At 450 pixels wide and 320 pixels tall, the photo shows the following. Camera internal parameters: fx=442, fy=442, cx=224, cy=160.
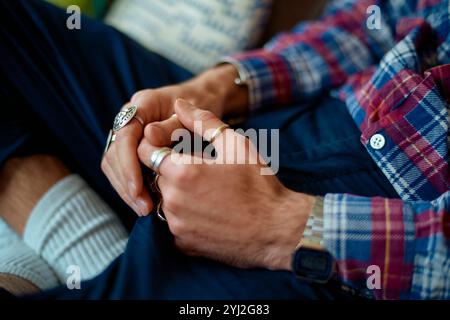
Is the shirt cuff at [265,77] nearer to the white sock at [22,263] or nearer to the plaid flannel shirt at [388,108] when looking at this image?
the plaid flannel shirt at [388,108]

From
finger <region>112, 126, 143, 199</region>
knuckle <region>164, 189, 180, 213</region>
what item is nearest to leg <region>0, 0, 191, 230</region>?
finger <region>112, 126, 143, 199</region>

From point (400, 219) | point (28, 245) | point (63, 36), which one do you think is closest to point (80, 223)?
point (28, 245)

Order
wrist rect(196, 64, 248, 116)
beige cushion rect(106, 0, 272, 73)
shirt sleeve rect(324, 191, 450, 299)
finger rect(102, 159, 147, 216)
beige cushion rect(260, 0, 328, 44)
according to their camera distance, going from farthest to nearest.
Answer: beige cushion rect(260, 0, 328, 44) < beige cushion rect(106, 0, 272, 73) < wrist rect(196, 64, 248, 116) < finger rect(102, 159, 147, 216) < shirt sleeve rect(324, 191, 450, 299)

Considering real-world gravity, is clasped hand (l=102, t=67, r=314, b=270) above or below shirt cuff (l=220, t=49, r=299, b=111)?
below

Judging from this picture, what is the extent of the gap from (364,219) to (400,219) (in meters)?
0.04

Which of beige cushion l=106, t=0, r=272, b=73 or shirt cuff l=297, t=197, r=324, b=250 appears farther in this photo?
beige cushion l=106, t=0, r=272, b=73

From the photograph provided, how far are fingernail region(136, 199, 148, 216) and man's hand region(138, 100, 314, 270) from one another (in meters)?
0.03

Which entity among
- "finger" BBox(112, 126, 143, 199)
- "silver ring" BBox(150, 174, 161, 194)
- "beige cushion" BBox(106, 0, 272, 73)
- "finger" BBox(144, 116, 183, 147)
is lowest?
"silver ring" BBox(150, 174, 161, 194)

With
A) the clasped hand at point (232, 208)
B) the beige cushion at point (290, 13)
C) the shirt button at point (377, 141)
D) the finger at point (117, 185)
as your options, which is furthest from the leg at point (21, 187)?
the beige cushion at point (290, 13)

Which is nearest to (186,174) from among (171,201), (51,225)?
(171,201)

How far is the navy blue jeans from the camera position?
0.50 m

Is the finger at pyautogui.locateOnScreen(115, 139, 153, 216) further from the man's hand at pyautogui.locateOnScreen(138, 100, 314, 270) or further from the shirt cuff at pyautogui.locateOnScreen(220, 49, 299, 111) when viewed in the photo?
the shirt cuff at pyautogui.locateOnScreen(220, 49, 299, 111)

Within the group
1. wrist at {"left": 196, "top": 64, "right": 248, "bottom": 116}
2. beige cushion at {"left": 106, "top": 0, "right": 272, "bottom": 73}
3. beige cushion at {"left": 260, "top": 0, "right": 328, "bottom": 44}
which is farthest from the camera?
beige cushion at {"left": 260, "top": 0, "right": 328, "bottom": 44}

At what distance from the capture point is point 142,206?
541mm
